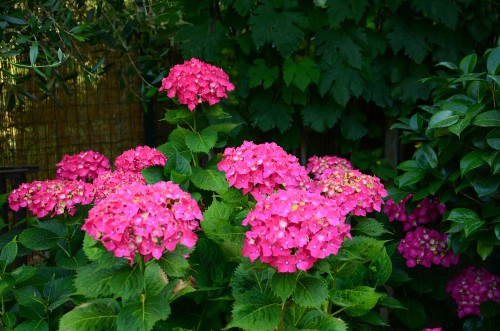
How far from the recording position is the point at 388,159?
12.0ft

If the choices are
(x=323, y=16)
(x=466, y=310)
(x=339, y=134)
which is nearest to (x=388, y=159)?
(x=339, y=134)

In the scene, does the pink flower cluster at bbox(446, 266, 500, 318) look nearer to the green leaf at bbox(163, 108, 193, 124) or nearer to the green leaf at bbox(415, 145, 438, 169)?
the green leaf at bbox(415, 145, 438, 169)

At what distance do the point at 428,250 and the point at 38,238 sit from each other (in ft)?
4.99

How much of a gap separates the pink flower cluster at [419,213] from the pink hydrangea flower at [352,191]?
621mm

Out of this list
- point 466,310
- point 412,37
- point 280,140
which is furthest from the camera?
point 280,140

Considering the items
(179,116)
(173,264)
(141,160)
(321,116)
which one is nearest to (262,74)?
(321,116)

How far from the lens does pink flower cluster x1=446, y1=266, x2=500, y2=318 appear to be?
258 centimetres

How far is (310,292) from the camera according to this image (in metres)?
1.51

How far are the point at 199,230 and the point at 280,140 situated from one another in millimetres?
1560

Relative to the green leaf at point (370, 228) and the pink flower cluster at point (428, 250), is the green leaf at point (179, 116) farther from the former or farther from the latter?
the pink flower cluster at point (428, 250)

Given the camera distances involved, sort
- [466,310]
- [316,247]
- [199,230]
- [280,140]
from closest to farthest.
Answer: [316,247]
[199,230]
[466,310]
[280,140]

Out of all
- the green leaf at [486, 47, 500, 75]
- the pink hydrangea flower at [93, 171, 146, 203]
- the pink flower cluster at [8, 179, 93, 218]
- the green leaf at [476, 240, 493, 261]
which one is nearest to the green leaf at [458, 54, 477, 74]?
the green leaf at [486, 47, 500, 75]

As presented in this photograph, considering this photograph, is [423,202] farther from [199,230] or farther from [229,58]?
[229,58]

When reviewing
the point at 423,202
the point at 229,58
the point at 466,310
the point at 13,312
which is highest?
the point at 229,58
